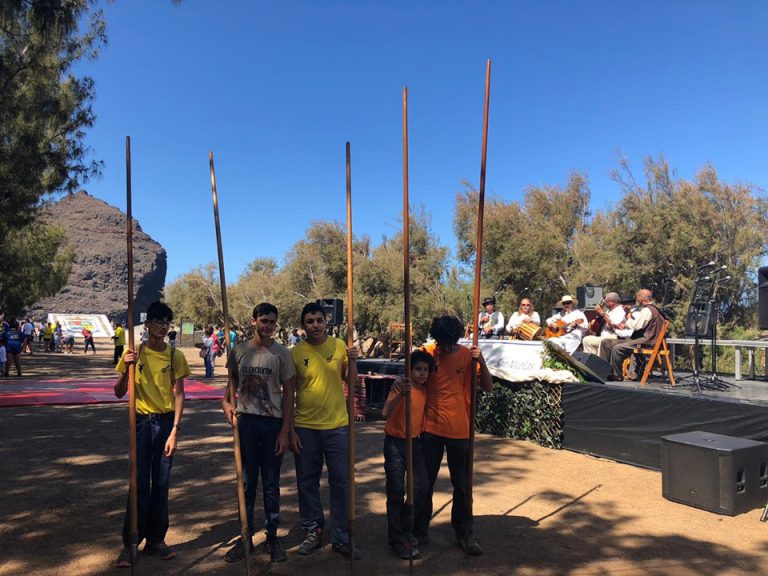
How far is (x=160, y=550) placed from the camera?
3.96m

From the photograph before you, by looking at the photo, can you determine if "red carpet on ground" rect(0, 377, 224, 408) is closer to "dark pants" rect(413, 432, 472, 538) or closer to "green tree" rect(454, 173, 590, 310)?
"dark pants" rect(413, 432, 472, 538)

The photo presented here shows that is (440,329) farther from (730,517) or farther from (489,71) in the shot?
(730,517)

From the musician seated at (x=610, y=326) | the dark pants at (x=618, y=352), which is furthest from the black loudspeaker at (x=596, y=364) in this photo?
the musician seated at (x=610, y=326)

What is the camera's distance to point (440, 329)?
13.7 ft

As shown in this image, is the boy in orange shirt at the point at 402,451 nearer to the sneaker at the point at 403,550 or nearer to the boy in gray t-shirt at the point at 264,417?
the sneaker at the point at 403,550

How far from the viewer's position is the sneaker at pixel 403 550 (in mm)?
3945

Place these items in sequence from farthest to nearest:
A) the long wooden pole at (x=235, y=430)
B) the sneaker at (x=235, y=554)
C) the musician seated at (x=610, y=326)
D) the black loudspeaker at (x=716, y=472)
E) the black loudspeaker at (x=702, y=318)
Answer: the musician seated at (x=610, y=326) → the black loudspeaker at (x=702, y=318) → the black loudspeaker at (x=716, y=472) → the sneaker at (x=235, y=554) → the long wooden pole at (x=235, y=430)

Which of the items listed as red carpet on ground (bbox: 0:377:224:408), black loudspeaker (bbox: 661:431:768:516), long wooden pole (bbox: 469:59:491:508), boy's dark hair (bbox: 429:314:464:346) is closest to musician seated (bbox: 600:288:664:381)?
black loudspeaker (bbox: 661:431:768:516)

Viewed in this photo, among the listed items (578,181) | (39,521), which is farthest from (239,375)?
(578,181)

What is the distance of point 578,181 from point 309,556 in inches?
1283

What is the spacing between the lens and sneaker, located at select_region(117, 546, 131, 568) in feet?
12.4

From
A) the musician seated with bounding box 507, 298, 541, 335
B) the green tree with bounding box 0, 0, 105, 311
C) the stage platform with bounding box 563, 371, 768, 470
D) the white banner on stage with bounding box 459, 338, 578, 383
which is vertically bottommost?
the stage platform with bounding box 563, 371, 768, 470

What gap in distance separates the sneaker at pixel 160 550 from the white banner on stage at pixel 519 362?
5.37 meters

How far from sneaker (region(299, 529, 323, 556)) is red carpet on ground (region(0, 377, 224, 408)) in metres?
8.62
